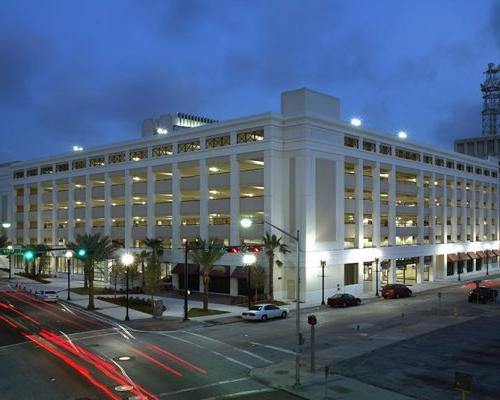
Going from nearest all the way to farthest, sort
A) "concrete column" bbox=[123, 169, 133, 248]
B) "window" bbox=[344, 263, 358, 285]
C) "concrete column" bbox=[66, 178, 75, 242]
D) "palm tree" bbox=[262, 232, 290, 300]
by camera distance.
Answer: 1. "palm tree" bbox=[262, 232, 290, 300]
2. "window" bbox=[344, 263, 358, 285]
3. "concrete column" bbox=[123, 169, 133, 248]
4. "concrete column" bbox=[66, 178, 75, 242]

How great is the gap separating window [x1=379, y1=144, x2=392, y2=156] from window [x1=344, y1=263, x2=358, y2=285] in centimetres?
1591

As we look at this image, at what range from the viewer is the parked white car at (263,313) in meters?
42.4

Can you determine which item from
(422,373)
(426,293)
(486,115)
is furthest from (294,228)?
(486,115)

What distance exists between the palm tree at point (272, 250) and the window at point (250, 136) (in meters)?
10.9

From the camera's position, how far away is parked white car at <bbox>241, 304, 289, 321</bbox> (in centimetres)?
4238

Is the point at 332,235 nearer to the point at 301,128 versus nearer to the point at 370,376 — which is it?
the point at 301,128

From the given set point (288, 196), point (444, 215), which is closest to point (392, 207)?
point (444, 215)

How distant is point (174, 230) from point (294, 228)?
17.5m

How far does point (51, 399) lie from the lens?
21.9m

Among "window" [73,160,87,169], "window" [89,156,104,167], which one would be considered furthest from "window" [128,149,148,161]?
"window" [73,160,87,169]

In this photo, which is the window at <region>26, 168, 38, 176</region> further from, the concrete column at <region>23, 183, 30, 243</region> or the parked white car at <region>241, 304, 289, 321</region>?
the parked white car at <region>241, 304, 289, 321</region>

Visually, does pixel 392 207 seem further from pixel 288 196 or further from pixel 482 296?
pixel 482 296

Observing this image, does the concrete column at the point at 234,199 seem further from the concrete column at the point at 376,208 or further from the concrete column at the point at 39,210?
the concrete column at the point at 39,210

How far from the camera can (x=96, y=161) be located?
7931cm
